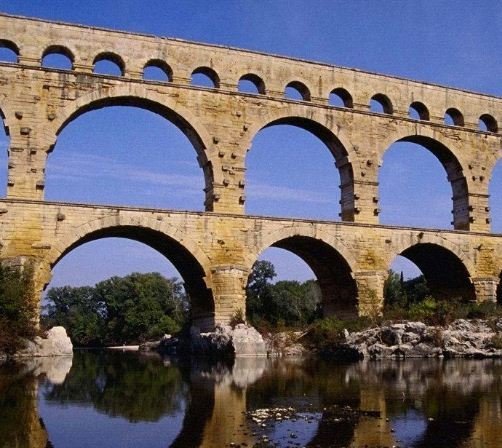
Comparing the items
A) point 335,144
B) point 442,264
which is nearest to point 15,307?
point 335,144

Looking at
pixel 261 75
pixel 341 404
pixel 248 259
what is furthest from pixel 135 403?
pixel 261 75

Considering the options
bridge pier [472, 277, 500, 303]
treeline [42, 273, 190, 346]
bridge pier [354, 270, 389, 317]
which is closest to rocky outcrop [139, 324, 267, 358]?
bridge pier [354, 270, 389, 317]

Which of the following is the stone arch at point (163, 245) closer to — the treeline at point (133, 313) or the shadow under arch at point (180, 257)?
the shadow under arch at point (180, 257)

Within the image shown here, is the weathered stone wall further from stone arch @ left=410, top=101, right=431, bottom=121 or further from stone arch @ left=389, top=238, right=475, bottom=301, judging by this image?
stone arch @ left=410, top=101, right=431, bottom=121

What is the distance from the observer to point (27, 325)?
19.5 m

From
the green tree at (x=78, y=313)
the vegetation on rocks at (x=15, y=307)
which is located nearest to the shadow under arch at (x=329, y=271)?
the vegetation on rocks at (x=15, y=307)

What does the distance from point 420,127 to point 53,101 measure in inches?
587

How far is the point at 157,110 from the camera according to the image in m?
23.9

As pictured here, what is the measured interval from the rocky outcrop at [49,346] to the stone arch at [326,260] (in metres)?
6.51

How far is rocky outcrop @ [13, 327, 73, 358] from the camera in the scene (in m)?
19.3

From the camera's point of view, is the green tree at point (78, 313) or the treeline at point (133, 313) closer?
the treeline at point (133, 313)

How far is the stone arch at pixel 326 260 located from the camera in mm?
23531

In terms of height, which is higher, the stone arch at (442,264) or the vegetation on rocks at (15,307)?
the stone arch at (442,264)

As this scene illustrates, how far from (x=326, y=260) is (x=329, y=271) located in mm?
620
